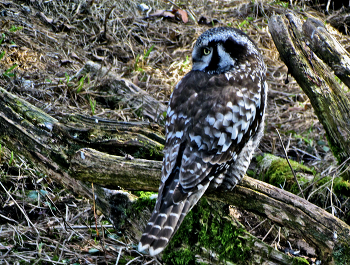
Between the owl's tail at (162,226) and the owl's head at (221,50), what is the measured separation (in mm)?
1150

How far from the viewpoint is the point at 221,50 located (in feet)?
10.6

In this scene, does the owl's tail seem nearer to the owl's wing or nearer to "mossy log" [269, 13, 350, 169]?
the owl's wing

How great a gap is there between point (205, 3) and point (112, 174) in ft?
20.6

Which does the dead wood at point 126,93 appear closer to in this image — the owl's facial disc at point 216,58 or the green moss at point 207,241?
the owl's facial disc at point 216,58

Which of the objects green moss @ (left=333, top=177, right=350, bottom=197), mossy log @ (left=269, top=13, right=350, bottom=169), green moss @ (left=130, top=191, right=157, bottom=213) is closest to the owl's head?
mossy log @ (left=269, top=13, right=350, bottom=169)

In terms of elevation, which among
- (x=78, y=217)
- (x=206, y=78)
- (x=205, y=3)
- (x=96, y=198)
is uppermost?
(x=205, y=3)

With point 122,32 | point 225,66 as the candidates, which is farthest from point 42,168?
point 122,32

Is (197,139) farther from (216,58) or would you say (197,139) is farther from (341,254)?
(341,254)

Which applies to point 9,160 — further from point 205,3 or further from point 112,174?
point 205,3

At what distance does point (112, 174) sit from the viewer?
2.92 m

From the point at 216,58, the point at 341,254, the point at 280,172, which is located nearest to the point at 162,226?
the point at 341,254

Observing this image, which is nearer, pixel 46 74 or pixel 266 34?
pixel 46 74

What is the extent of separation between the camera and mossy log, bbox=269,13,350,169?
3523mm

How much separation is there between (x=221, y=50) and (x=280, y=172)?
1.38m
